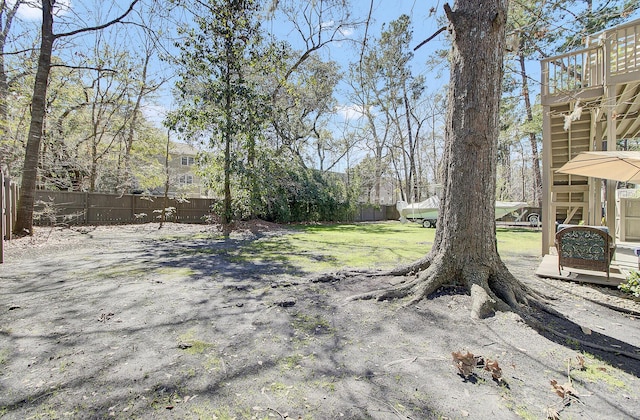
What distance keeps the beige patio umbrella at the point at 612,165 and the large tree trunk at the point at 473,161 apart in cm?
279

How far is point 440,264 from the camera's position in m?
3.21

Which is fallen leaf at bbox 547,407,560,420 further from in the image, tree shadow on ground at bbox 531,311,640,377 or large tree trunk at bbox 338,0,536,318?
large tree trunk at bbox 338,0,536,318

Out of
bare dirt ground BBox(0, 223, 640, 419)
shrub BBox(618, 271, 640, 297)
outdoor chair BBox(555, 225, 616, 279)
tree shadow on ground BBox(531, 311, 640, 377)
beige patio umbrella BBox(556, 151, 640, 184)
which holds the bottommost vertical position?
tree shadow on ground BBox(531, 311, 640, 377)

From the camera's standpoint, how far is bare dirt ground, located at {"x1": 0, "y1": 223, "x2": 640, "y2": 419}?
1.58m

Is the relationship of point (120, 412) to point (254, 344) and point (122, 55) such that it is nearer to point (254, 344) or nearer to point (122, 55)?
point (254, 344)

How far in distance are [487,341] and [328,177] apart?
15453mm

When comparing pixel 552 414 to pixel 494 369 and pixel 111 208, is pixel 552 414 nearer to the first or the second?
pixel 494 369

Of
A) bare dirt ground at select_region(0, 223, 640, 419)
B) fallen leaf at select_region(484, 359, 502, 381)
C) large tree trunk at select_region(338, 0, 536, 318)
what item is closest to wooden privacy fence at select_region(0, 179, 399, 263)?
bare dirt ground at select_region(0, 223, 640, 419)

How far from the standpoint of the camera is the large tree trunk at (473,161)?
3.08 meters

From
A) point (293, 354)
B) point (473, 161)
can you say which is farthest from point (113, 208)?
point (473, 161)

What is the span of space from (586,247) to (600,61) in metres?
4.11

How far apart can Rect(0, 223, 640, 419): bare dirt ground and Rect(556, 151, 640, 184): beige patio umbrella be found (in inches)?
81.6

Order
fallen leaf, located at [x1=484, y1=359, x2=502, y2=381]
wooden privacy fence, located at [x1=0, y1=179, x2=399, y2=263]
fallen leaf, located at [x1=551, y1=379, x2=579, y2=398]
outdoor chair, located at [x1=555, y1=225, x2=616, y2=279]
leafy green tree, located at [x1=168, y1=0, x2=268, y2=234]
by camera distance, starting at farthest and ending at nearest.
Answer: wooden privacy fence, located at [x1=0, y1=179, x2=399, y2=263]
leafy green tree, located at [x1=168, y1=0, x2=268, y2=234]
outdoor chair, located at [x1=555, y1=225, x2=616, y2=279]
fallen leaf, located at [x1=484, y1=359, x2=502, y2=381]
fallen leaf, located at [x1=551, y1=379, x2=579, y2=398]

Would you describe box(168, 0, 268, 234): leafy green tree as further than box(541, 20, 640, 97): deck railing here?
Yes
